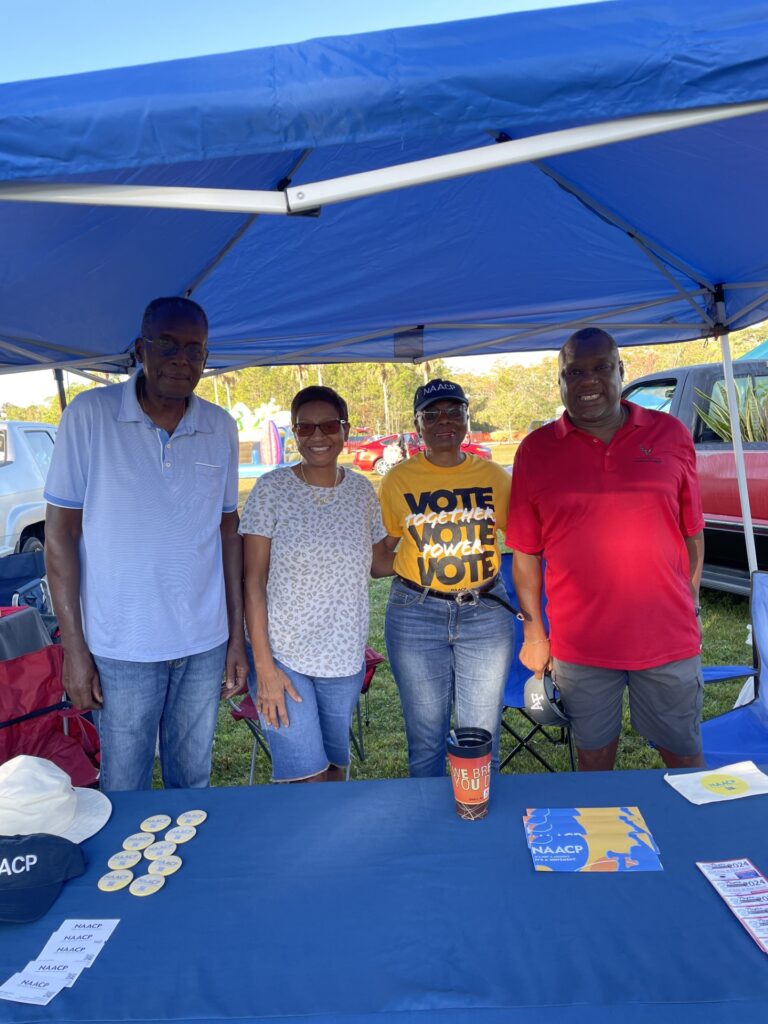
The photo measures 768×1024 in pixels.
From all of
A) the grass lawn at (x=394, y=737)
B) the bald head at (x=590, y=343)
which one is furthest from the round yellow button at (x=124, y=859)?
the grass lawn at (x=394, y=737)

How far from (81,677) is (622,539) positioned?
1.60 metres

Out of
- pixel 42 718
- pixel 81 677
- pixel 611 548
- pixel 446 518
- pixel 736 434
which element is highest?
pixel 736 434

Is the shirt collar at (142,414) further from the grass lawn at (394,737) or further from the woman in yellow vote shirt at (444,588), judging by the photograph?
the grass lawn at (394,737)

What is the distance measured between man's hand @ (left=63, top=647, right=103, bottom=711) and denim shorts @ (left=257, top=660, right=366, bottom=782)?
48 cm

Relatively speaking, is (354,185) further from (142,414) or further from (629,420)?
(629,420)

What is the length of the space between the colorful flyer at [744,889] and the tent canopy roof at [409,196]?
1.32 m

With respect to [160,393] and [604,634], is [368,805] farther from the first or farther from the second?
[160,393]

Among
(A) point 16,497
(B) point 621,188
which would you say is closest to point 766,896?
(B) point 621,188

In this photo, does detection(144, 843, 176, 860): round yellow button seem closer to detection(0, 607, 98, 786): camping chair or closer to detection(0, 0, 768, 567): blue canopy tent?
detection(0, 0, 768, 567): blue canopy tent

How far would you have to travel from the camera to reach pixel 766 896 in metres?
1.22

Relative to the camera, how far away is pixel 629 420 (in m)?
2.26

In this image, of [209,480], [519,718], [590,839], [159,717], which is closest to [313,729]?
[159,717]

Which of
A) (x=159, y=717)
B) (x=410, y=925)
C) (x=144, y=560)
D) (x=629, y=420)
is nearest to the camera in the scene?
(x=410, y=925)

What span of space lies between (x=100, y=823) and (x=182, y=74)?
4.78 ft
